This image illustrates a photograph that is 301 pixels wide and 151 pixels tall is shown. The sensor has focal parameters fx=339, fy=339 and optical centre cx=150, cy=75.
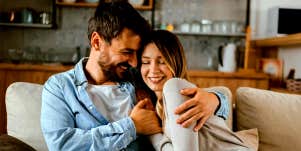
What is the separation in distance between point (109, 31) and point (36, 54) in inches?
104

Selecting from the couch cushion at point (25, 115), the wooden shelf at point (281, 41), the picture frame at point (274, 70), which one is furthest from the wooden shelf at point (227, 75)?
the couch cushion at point (25, 115)

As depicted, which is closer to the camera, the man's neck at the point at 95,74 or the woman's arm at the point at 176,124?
the woman's arm at the point at 176,124

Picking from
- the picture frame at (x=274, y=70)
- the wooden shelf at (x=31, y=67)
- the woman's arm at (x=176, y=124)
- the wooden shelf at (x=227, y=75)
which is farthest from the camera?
the picture frame at (x=274, y=70)

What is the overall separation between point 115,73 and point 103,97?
0.13 metres

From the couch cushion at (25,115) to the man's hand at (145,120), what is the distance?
1.57 feet

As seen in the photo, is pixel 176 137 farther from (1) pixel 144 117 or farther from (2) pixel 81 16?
(2) pixel 81 16

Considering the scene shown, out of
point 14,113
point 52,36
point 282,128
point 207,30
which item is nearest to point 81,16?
point 52,36

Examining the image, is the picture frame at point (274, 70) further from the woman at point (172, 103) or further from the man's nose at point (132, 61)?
the man's nose at point (132, 61)

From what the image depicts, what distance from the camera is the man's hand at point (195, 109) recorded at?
112 cm

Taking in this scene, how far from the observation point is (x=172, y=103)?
113cm

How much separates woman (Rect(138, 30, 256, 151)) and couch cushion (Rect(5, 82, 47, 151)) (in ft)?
1.66

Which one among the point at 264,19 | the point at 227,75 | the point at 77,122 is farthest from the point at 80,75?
the point at 264,19

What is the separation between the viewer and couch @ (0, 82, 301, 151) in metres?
1.48

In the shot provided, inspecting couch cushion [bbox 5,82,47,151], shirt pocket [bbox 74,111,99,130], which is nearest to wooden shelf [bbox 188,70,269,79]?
couch cushion [bbox 5,82,47,151]
